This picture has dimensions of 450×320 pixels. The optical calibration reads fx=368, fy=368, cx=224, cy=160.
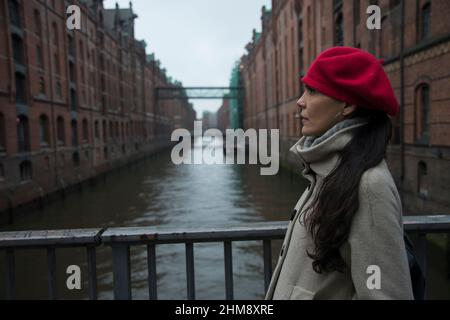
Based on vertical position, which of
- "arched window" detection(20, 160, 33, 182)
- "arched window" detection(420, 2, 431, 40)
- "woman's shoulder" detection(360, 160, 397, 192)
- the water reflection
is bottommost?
the water reflection

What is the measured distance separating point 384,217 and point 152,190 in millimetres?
24062

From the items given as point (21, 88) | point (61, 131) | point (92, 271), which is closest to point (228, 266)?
point (92, 271)

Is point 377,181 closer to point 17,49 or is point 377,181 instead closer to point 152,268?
point 152,268

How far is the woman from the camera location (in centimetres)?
118

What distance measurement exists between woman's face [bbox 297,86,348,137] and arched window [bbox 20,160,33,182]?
1894 cm

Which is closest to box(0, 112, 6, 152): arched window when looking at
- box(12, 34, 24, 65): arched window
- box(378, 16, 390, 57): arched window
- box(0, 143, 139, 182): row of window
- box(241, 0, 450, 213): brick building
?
box(0, 143, 139, 182): row of window

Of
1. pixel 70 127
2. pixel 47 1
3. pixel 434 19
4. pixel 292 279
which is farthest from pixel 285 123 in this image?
pixel 292 279

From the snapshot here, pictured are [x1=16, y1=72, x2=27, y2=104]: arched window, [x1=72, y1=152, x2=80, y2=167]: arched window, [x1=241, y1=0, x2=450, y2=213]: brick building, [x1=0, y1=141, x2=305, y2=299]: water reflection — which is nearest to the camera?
[x1=0, y1=141, x2=305, y2=299]: water reflection

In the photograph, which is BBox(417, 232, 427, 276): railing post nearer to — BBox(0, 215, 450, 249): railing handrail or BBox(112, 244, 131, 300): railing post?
BBox(0, 215, 450, 249): railing handrail

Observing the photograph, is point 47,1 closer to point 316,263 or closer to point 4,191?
point 4,191

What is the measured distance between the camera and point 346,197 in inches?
48.1

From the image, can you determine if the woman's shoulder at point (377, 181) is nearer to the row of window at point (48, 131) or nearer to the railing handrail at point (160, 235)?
the railing handrail at point (160, 235)

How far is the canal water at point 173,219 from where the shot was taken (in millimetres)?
9141

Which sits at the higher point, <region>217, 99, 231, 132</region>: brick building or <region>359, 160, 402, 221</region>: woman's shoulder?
<region>217, 99, 231, 132</region>: brick building
